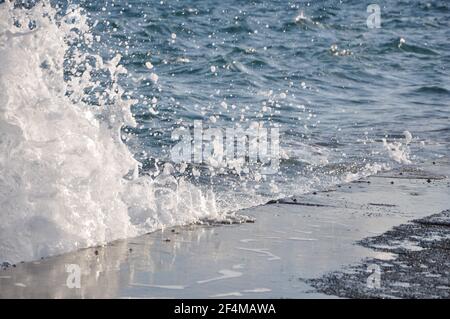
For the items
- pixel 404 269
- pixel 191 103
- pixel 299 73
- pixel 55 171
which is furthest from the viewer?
pixel 299 73

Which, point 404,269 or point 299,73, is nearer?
point 404,269

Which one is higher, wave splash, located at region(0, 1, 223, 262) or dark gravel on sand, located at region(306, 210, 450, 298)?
wave splash, located at region(0, 1, 223, 262)

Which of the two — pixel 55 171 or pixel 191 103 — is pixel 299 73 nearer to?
pixel 191 103

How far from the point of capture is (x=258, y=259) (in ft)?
19.0

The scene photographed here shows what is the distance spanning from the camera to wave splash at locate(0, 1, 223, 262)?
240 inches

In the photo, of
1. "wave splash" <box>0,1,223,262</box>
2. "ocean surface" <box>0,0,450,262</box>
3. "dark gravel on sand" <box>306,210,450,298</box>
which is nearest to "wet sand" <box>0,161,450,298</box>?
"dark gravel on sand" <box>306,210,450,298</box>

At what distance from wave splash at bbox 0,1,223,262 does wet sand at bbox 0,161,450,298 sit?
0.79 ft

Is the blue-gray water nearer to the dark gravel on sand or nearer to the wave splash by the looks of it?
the wave splash

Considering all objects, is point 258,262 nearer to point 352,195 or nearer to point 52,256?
point 52,256

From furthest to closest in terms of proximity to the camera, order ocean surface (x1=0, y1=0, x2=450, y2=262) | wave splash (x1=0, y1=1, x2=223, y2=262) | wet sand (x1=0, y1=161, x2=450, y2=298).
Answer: ocean surface (x1=0, y1=0, x2=450, y2=262), wave splash (x1=0, y1=1, x2=223, y2=262), wet sand (x1=0, y1=161, x2=450, y2=298)

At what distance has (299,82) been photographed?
17359 millimetres

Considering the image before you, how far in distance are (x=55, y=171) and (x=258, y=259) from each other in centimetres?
146

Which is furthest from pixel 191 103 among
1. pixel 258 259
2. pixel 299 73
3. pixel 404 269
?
pixel 404 269

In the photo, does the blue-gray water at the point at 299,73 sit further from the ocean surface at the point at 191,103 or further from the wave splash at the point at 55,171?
the wave splash at the point at 55,171
